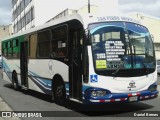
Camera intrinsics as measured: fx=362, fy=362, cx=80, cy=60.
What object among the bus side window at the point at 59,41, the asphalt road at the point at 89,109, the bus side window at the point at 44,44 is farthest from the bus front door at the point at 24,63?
the bus side window at the point at 59,41

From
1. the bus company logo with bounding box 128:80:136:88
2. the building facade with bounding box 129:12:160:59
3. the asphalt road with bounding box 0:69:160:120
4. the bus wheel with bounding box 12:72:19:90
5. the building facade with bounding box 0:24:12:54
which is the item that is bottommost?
the asphalt road with bounding box 0:69:160:120

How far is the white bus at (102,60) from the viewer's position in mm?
9922

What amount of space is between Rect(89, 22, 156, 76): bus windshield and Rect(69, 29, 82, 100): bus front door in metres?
0.80

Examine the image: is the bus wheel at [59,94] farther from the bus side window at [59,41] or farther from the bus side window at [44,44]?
the bus side window at [44,44]

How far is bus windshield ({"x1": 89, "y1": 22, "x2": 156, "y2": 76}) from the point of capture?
32.7 ft

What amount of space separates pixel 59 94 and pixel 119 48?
10.3ft

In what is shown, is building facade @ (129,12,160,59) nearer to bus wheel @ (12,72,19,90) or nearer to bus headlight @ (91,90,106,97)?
bus wheel @ (12,72,19,90)

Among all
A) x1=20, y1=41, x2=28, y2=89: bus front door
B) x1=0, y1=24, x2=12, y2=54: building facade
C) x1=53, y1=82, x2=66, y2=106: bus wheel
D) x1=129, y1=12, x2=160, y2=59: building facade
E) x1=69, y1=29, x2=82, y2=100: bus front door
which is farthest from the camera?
x1=0, y1=24, x2=12, y2=54: building facade

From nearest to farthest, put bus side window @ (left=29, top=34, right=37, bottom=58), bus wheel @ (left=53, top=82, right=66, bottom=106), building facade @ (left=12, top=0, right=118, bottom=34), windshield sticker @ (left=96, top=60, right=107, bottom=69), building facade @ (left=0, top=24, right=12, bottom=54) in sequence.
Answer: windshield sticker @ (left=96, top=60, right=107, bottom=69), bus wheel @ (left=53, top=82, right=66, bottom=106), bus side window @ (left=29, top=34, right=37, bottom=58), building facade @ (left=12, top=0, right=118, bottom=34), building facade @ (left=0, top=24, right=12, bottom=54)

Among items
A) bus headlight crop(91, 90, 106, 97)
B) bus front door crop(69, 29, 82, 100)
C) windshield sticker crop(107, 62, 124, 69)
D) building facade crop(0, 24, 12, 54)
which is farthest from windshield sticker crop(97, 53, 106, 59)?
building facade crop(0, 24, 12, 54)

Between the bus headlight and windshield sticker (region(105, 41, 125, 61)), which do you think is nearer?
the bus headlight

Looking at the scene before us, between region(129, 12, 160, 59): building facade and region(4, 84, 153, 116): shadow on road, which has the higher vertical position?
region(129, 12, 160, 59): building facade

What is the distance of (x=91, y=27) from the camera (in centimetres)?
1024

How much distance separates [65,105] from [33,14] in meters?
60.2
